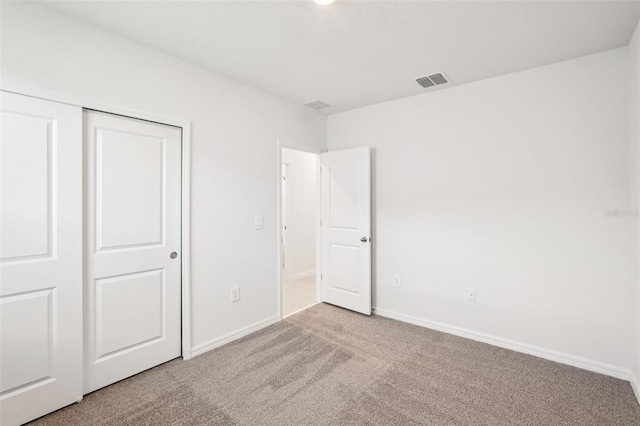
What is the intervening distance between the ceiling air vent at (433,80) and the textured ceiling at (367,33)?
8 cm

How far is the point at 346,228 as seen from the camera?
3.70 metres

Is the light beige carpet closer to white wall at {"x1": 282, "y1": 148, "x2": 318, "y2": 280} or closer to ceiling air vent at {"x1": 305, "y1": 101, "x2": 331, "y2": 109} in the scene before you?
white wall at {"x1": 282, "y1": 148, "x2": 318, "y2": 280}

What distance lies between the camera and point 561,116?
2.48 meters

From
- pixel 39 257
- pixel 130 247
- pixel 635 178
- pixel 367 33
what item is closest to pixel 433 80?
pixel 367 33

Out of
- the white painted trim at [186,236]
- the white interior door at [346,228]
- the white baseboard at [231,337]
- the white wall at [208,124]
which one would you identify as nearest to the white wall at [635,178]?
the white interior door at [346,228]

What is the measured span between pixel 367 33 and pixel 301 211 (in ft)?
11.9

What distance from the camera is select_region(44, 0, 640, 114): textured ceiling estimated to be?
1826mm

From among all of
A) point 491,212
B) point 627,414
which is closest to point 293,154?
point 491,212

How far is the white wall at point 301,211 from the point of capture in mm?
5277

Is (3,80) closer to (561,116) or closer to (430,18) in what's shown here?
(430,18)

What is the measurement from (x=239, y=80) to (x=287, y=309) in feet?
8.81

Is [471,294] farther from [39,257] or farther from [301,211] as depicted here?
[39,257]

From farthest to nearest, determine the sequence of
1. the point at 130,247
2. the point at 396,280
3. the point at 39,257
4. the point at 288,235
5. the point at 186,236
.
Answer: the point at 288,235, the point at 396,280, the point at 186,236, the point at 130,247, the point at 39,257

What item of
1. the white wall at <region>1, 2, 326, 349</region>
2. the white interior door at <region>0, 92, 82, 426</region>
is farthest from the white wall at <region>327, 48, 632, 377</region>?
the white interior door at <region>0, 92, 82, 426</region>
